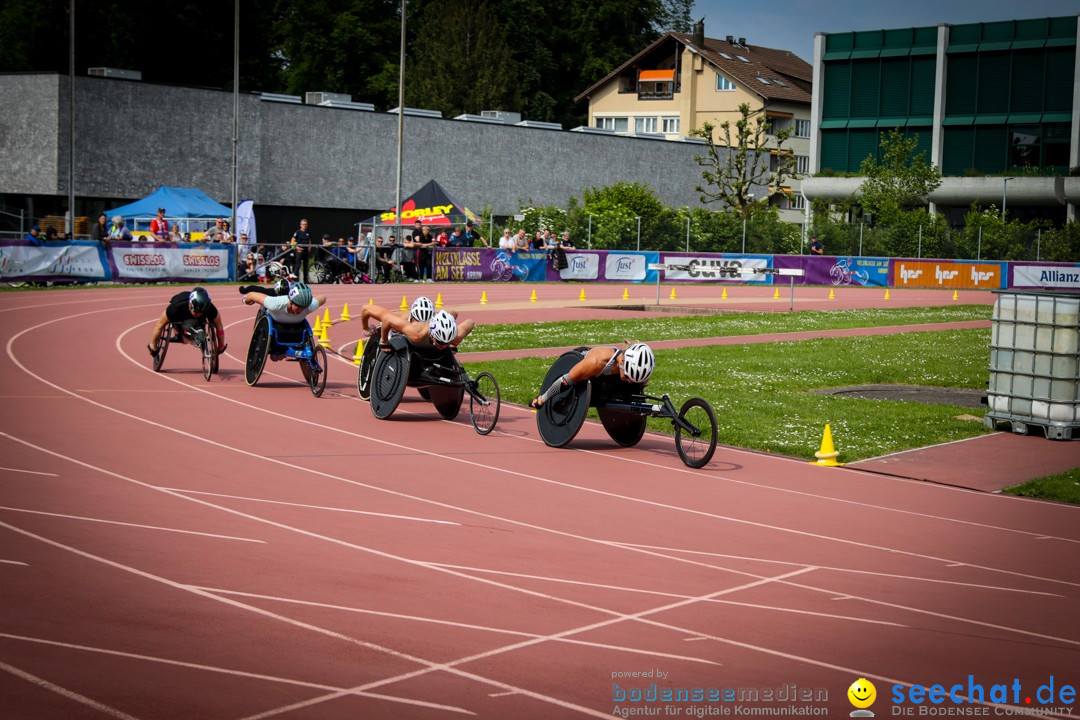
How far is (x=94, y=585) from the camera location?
845 centimetres

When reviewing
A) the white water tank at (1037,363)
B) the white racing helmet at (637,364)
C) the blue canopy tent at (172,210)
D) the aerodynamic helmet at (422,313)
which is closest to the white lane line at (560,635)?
the white racing helmet at (637,364)

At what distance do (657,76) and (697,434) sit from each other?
80.6 m

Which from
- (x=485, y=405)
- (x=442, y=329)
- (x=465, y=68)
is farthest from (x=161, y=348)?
(x=465, y=68)

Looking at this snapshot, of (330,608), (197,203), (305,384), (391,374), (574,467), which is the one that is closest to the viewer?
(330,608)

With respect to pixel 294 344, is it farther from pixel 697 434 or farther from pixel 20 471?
pixel 697 434

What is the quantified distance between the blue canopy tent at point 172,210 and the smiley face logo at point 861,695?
→ 4065 cm

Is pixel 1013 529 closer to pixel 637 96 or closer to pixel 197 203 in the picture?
pixel 197 203

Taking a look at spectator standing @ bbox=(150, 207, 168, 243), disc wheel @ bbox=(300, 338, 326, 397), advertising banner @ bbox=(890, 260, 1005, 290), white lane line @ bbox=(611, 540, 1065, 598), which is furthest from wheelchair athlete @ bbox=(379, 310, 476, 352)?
advertising banner @ bbox=(890, 260, 1005, 290)

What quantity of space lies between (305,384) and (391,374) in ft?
13.3

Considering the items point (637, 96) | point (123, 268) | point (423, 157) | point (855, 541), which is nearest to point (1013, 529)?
point (855, 541)

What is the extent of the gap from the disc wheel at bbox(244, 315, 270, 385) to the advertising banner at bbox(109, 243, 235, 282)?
2046 cm

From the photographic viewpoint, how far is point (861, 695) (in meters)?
6.63

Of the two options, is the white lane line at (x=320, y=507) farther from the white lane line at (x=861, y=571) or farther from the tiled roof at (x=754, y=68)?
the tiled roof at (x=754, y=68)

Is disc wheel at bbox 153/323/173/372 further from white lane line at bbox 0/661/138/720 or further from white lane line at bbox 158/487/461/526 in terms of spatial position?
white lane line at bbox 0/661/138/720
